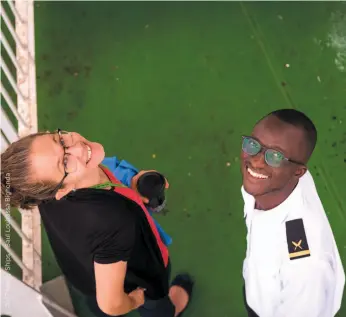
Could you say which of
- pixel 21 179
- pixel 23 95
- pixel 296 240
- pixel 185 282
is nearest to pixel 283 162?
pixel 296 240

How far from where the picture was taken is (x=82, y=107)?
284 centimetres

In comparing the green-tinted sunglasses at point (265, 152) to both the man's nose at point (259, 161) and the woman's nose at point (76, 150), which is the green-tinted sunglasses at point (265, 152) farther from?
the woman's nose at point (76, 150)

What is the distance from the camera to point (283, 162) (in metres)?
1.75

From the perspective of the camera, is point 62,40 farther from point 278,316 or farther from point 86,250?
point 278,316

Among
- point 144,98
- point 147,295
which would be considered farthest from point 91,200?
point 144,98

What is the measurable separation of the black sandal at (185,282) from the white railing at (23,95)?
2.22 feet

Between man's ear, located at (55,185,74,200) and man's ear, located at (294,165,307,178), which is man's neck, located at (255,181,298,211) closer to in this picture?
man's ear, located at (294,165,307,178)

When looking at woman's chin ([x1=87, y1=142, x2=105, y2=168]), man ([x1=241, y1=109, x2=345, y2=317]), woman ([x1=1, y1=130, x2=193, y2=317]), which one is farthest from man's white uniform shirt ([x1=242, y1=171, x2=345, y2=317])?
woman's chin ([x1=87, y1=142, x2=105, y2=168])

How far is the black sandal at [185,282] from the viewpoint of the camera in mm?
2477

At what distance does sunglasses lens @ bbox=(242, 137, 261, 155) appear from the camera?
1801 millimetres

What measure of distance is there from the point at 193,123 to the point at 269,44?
63 centimetres

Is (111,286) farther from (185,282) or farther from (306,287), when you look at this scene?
(185,282)

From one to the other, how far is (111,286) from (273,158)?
70 cm

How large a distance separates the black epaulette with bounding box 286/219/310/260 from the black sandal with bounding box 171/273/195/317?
32.4 inches
